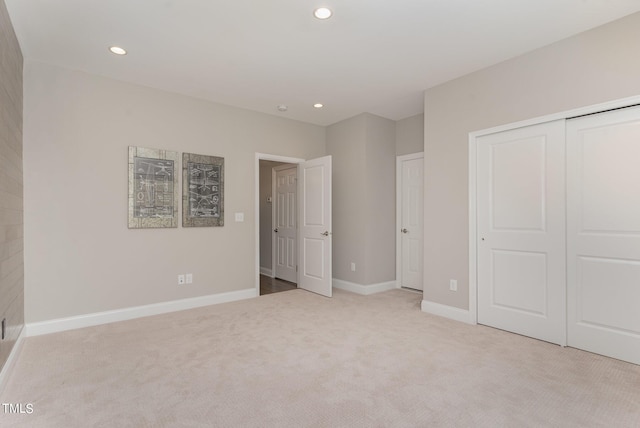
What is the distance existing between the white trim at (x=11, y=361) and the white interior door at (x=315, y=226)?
3175 millimetres

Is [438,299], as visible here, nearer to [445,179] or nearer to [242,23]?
[445,179]

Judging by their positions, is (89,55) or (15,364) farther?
(89,55)

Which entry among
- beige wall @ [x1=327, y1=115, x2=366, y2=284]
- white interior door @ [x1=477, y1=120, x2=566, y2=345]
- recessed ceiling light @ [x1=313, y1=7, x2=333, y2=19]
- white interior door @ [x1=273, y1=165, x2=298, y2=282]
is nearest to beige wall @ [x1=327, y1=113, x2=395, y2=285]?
beige wall @ [x1=327, y1=115, x2=366, y2=284]

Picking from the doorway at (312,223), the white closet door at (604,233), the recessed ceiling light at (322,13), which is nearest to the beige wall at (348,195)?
the doorway at (312,223)

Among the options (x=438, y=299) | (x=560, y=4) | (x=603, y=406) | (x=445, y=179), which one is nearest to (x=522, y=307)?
(x=438, y=299)

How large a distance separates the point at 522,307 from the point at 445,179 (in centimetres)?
150

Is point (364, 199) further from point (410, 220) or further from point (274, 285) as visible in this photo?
point (274, 285)

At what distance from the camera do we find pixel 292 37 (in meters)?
2.71

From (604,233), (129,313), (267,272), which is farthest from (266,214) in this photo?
(604,233)

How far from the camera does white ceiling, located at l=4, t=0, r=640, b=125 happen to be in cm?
234

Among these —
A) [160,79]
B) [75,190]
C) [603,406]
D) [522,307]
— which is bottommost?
[603,406]

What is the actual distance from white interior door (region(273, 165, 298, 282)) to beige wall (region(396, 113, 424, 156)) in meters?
1.72

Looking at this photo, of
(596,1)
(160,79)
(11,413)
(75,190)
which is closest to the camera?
(11,413)

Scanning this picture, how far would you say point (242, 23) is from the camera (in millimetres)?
2512
